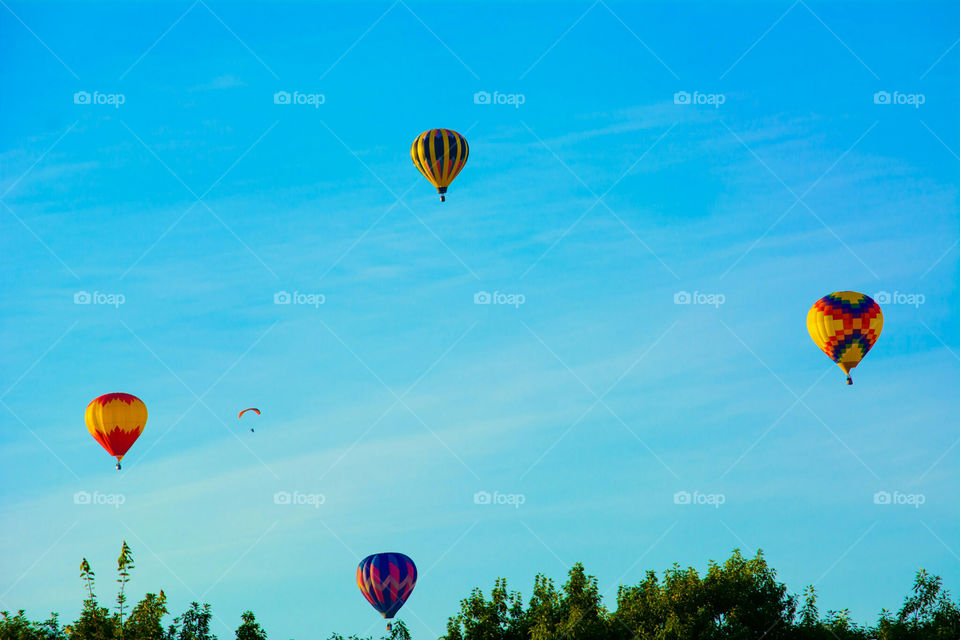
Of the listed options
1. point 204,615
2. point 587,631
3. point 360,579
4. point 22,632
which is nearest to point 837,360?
point 587,631

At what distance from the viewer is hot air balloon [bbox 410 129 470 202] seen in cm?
6247

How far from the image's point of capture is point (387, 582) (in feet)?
206

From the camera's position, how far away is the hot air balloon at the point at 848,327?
6038cm

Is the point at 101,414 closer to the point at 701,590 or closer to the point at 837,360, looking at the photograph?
the point at 701,590

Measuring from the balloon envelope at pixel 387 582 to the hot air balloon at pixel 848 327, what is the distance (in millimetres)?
17666

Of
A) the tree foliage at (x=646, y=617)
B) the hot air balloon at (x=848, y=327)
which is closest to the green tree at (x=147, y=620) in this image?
the tree foliage at (x=646, y=617)

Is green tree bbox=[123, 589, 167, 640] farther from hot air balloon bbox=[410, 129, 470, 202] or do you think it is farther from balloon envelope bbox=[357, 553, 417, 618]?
hot air balloon bbox=[410, 129, 470, 202]

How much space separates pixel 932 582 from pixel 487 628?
A: 17042 millimetres

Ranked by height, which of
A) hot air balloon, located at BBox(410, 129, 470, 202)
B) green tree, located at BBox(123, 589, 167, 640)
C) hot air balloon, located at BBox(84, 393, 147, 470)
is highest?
hot air balloon, located at BBox(410, 129, 470, 202)

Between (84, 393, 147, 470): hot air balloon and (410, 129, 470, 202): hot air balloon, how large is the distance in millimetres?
13694

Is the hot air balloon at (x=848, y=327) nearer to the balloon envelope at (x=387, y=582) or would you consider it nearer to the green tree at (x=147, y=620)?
the balloon envelope at (x=387, y=582)

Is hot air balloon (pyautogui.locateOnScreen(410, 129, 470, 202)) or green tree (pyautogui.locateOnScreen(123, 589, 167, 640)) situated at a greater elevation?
hot air balloon (pyautogui.locateOnScreen(410, 129, 470, 202))

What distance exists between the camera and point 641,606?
60.1 m

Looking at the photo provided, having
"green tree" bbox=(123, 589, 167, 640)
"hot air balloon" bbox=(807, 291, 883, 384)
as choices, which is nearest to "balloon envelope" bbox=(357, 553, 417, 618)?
"green tree" bbox=(123, 589, 167, 640)
